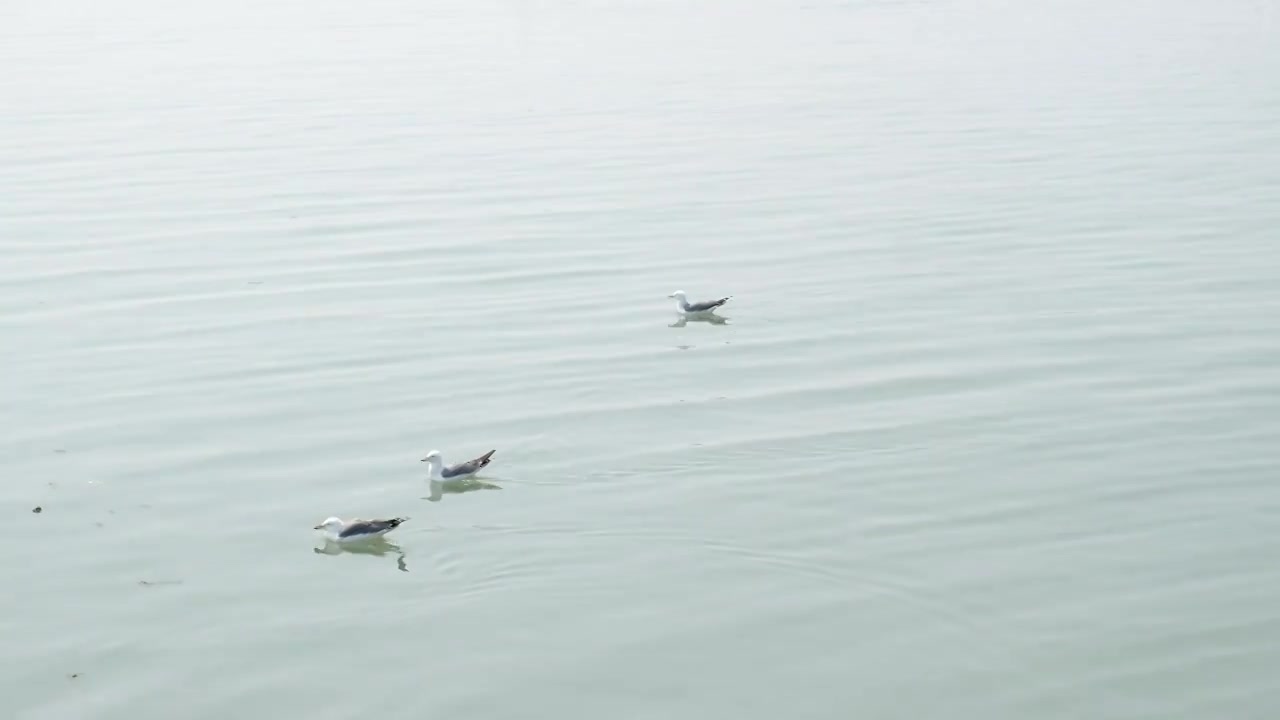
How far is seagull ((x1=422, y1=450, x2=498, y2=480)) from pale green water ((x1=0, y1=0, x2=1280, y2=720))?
224 millimetres

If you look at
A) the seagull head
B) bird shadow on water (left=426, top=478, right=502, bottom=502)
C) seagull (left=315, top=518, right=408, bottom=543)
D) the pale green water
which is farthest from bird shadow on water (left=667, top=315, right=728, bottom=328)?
the seagull head

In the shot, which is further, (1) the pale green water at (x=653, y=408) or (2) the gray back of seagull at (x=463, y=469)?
(2) the gray back of seagull at (x=463, y=469)

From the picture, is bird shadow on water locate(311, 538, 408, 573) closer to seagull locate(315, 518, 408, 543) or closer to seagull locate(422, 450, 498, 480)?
seagull locate(315, 518, 408, 543)

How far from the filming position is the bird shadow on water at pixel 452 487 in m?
17.3

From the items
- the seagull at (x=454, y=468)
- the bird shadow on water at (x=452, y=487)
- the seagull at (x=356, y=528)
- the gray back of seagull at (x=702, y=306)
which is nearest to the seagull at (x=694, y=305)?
the gray back of seagull at (x=702, y=306)

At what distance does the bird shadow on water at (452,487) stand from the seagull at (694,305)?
5887 mm

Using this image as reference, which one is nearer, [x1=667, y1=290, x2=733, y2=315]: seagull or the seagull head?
the seagull head

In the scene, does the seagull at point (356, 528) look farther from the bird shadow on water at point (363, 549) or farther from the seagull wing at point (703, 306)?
the seagull wing at point (703, 306)

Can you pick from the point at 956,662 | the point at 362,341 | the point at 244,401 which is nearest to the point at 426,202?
the point at 362,341

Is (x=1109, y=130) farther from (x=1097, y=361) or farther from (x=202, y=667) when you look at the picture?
(x=202, y=667)

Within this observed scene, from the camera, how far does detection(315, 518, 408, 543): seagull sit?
15898 millimetres

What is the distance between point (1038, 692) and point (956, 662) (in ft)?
2.35

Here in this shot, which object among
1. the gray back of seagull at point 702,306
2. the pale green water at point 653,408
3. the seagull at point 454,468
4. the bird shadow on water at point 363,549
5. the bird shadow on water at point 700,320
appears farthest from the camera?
the bird shadow on water at point 700,320

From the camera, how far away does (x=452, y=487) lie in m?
17.4
